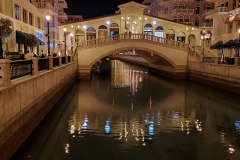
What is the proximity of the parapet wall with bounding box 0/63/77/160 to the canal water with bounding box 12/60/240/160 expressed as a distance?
1.35 ft

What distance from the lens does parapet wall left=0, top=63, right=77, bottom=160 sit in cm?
607

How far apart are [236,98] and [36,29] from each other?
1831cm

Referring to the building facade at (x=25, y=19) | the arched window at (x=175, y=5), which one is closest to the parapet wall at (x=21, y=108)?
the building facade at (x=25, y=19)

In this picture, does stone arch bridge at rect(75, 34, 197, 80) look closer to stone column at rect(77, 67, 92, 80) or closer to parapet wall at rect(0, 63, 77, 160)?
stone column at rect(77, 67, 92, 80)

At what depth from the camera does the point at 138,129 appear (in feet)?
31.9

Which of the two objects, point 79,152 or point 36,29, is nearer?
point 79,152

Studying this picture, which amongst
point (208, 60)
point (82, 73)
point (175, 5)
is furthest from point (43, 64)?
point (175, 5)

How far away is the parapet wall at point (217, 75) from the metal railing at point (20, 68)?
12712mm

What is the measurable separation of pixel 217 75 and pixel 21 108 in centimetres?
1542

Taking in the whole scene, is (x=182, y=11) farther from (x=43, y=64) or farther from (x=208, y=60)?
(x=43, y=64)

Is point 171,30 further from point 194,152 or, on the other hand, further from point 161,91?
point 194,152

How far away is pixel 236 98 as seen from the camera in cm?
1544

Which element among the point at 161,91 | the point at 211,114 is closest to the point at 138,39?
the point at 161,91

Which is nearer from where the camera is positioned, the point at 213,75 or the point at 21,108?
the point at 21,108
